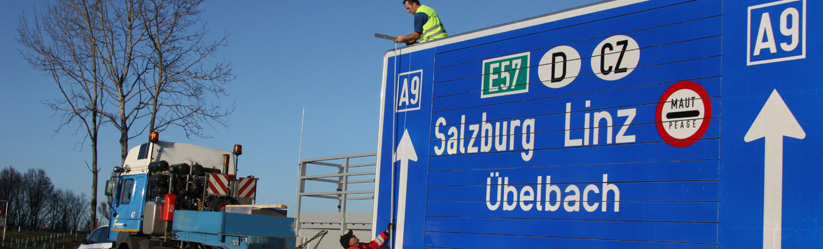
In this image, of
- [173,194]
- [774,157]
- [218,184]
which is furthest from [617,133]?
[173,194]

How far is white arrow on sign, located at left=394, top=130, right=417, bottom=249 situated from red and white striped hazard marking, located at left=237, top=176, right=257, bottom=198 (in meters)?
8.55

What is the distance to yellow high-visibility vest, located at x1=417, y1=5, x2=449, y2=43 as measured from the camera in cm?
759

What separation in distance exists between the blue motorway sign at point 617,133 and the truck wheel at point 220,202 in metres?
7.84

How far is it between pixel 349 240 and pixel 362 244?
1.74 ft

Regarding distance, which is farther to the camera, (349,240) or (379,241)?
(349,240)

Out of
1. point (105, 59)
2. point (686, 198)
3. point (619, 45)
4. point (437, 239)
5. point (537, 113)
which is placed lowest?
point (437, 239)

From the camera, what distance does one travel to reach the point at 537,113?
18.8ft

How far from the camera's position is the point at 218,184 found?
1452 cm

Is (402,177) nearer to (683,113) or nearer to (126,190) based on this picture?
(683,113)

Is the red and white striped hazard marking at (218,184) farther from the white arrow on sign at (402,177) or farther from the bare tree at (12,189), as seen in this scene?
the bare tree at (12,189)

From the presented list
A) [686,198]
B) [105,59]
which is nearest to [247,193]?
[105,59]

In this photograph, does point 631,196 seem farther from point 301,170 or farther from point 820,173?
point 301,170

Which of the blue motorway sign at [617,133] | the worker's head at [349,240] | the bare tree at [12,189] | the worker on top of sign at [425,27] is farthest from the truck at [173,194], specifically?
the bare tree at [12,189]

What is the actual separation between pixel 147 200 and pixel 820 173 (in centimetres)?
1308
